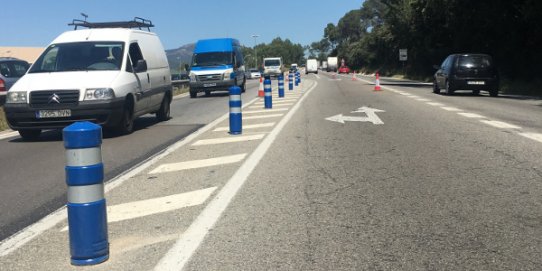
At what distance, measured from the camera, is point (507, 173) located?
21.9 feet

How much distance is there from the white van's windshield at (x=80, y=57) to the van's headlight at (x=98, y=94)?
2.90ft

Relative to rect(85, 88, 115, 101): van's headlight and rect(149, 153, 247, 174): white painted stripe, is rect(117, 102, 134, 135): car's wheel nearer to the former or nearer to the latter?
rect(85, 88, 115, 101): van's headlight

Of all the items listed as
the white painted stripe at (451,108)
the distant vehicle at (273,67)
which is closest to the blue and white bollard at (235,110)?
the white painted stripe at (451,108)

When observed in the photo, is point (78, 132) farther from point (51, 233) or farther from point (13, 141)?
point (13, 141)

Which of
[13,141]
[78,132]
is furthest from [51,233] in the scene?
[13,141]

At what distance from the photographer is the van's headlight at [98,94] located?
10.1 metres

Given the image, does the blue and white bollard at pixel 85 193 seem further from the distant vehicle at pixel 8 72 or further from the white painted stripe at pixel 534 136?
the distant vehicle at pixel 8 72

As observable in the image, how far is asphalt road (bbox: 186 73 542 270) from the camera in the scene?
394cm

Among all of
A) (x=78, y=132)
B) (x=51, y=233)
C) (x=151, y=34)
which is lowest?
(x=51, y=233)

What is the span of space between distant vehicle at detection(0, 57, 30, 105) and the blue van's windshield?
10.3 m

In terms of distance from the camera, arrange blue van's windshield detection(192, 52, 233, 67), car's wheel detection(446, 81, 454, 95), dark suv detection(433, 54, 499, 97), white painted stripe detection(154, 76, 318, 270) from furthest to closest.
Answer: blue van's windshield detection(192, 52, 233, 67), car's wheel detection(446, 81, 454, 95), dark suv detection(433, 54, 499, 97), white painted stripe detection(154, 76, 318, 270)

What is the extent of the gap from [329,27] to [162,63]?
7063 inches

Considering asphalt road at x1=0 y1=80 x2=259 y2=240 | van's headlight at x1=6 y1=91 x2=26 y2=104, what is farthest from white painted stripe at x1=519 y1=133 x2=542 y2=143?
van's headlight at x1=6 y1=91 x2=26 y2=104

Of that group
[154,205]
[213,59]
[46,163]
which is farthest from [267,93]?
[154,205]
